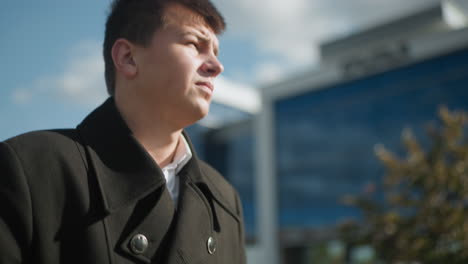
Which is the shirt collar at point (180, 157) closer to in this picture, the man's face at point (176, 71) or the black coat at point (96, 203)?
the black coat at point (96, 203)

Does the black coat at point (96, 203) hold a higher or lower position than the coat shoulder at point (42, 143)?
lower

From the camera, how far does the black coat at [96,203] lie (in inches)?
57.1

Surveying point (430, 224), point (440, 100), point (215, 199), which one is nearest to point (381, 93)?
point (440, 100)

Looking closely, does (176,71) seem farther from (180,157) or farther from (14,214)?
(14,214)

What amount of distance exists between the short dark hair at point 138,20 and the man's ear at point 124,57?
29mm

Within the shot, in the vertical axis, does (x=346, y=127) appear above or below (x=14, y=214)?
above

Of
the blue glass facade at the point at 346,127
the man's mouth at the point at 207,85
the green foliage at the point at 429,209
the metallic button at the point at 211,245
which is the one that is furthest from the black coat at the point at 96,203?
the blue glass facade at the point at 346,127

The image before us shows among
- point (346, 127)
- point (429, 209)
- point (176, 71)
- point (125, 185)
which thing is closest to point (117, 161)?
point (125, 185)

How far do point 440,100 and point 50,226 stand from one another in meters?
19.7

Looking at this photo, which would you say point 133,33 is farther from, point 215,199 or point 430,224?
point 430,224

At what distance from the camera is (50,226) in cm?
147

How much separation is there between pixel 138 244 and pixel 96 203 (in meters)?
0.19

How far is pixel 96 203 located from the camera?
1.58 m

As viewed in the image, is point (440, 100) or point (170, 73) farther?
point (440, 100)
